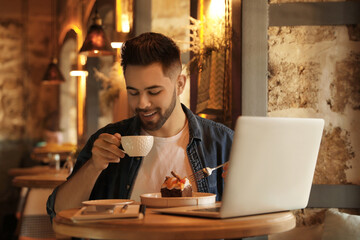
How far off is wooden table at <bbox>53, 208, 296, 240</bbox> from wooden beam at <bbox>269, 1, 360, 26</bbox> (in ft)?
5.24

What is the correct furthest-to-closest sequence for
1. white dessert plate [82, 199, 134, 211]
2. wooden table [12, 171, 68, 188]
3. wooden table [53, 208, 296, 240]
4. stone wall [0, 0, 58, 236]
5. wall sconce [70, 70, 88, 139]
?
stone wall [0, 0, 58, 236]
wall sconce [70, 70, 88, 139]
wooden table [12, 171, 68, 188]
white dessert plate [82, 199, 134, 211]
wooden table [53, 208, 296, 240]

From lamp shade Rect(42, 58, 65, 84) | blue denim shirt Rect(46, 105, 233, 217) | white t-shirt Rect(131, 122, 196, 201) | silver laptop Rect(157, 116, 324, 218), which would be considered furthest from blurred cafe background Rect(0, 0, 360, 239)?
lamp shade Rect(42, 58, 65, 84)

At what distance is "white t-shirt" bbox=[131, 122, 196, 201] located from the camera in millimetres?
2357

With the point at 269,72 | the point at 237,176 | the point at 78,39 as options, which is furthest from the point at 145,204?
the point at 78,39

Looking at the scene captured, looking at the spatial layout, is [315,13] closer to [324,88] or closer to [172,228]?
[324,88]

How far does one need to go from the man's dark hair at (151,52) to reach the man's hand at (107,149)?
0.44 m

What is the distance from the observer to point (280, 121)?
162cm

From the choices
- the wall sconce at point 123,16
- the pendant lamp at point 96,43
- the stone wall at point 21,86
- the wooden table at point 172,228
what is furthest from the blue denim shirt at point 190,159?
the stone wall at point 21,86

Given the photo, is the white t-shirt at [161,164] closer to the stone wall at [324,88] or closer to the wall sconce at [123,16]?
the stone wall at [324,88]

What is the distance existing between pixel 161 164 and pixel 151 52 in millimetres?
478

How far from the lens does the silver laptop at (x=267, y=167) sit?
1.57 meters

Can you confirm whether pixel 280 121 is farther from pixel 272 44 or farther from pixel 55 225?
pixel 272 44

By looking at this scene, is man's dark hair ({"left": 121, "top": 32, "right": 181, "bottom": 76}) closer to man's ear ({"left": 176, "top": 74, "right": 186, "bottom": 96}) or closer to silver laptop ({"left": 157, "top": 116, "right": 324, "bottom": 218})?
man's ear ({"left": 176, "top": 74, "right": 186, "bottom": 96})

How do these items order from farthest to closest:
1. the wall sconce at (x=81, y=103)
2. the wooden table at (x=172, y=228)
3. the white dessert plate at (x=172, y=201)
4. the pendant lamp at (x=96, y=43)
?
the wall sconce at (x=81, y=103)
the pendant lamp at (x=96, y=43)
the white dessert plate at (x=172, y=201)
the wooden table at (x=172, y=228)
